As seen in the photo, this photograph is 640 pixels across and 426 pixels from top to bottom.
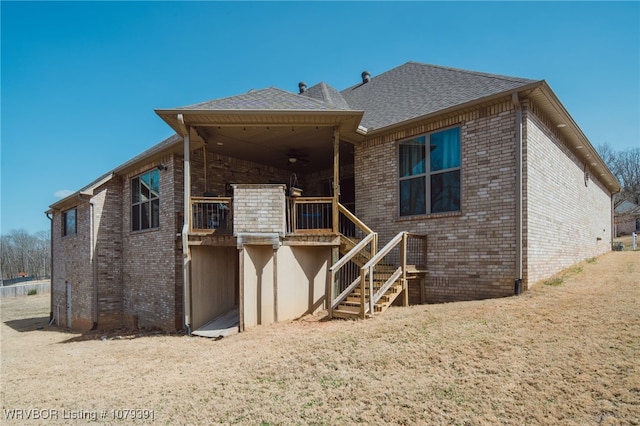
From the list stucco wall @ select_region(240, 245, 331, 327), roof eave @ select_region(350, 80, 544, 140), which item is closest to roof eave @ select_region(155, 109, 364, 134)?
roof eave @ select_region(350, 80, 544, 140)

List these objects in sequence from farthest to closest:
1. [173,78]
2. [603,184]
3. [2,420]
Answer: [603,184], [173,78], [2,420]

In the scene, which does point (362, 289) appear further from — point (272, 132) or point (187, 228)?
point (272, 132)

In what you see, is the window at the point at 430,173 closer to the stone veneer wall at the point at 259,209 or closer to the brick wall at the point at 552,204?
the brick wall at the point at 552,204

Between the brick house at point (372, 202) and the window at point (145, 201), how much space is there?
83 mm

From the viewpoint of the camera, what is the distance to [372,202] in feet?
31.3

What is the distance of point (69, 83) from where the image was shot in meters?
11.5

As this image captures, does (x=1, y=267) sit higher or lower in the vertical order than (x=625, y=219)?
lower

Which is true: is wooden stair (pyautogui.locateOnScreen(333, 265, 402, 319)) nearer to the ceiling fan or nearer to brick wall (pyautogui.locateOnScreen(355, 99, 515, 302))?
brick wall (pyautogui.locateOnScreen(355, 99, 515, 302))

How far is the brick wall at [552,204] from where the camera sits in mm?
7180

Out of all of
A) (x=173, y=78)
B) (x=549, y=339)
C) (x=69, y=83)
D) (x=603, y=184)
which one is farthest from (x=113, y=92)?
(x=603, y=184)

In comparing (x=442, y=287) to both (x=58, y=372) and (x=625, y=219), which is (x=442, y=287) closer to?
(x=58, y=372)

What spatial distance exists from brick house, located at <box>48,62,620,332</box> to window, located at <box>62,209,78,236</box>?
3687 mm

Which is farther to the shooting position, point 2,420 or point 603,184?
point 603,184

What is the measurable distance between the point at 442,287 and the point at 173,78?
438 inches
